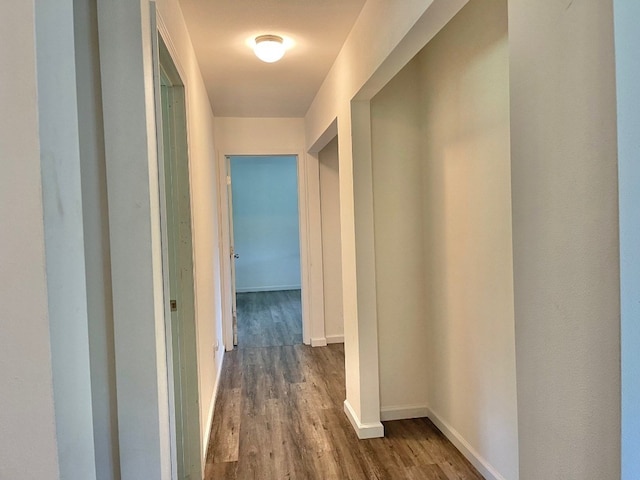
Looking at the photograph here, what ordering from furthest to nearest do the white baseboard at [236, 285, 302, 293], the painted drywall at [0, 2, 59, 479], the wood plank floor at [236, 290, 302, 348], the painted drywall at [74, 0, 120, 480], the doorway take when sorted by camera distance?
the white baseboard at [236, 285, 302, 293]
the wood plank floor at [236, 290, 302, 348]
the doorway
the painted drywall at [74, 0, 120, 480]
the painted drywall at [0, 2, 59, 479]

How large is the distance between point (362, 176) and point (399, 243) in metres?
0.55

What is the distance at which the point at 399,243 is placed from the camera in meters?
2.83

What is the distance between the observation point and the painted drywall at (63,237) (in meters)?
0.63

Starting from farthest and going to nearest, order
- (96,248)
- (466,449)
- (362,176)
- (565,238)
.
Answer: (362,176), (466,449), (96,248), (565,238)

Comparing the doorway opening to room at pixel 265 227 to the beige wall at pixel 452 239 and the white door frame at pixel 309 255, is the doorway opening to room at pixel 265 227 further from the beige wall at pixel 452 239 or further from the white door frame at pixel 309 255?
the beige wall at pixel 452 239

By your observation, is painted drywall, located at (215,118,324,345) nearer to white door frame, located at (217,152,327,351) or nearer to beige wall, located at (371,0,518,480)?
white door frame, located at (217,152,327,351)

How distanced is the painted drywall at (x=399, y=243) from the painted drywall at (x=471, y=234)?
70mm

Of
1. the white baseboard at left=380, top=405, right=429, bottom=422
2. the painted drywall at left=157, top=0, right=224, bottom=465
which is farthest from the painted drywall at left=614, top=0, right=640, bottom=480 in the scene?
the white baseboard at left=380, top=405, right=429, bottom=422

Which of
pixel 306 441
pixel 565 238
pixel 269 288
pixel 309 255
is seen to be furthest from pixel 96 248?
Result: pixel 269 288

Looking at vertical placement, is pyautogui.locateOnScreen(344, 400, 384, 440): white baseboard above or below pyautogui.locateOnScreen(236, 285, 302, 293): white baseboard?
below

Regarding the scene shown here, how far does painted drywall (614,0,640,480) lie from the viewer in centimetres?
69

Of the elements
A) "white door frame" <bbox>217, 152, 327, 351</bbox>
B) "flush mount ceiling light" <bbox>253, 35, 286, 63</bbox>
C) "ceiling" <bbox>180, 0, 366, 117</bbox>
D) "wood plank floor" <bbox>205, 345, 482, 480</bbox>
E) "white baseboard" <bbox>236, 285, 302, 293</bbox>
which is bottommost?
"wood plank floor" <bbox>205, 345, 482, 480</bbox>

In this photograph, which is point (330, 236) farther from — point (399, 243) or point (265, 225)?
point (265, 225)

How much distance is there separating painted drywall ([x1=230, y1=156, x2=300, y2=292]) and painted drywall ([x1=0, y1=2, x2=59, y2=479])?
24.8 ft
